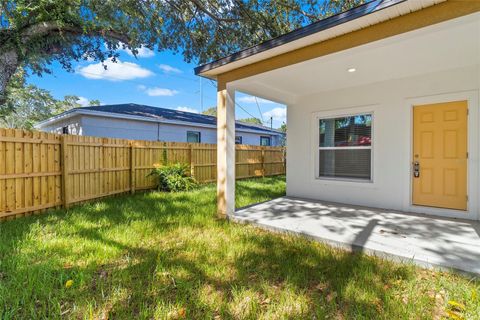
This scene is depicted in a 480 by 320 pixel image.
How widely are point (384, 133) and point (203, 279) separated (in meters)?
4.71

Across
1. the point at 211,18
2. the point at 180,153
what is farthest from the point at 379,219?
the point at 211,18

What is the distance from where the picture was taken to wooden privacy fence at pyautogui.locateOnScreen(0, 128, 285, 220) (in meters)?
4.11

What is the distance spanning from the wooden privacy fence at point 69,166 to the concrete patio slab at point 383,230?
146 inches

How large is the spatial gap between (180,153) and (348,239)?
6.48 metres

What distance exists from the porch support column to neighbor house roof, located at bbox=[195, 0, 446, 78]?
0.57 m

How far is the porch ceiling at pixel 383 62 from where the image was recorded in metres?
2.77

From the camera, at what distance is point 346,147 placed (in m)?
5.65

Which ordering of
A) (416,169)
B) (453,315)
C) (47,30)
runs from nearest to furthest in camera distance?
(453,315), (416,169), (47,30)

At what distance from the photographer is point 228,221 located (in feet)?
14.1

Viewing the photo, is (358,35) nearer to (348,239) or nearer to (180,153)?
(348,239)

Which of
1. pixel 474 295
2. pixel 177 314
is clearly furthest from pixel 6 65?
pixel 474 295


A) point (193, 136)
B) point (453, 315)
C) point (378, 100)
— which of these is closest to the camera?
point (453, 315)

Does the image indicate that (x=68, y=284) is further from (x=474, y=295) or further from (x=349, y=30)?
(x=349, y=30)

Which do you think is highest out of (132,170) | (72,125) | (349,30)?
(349,30)
